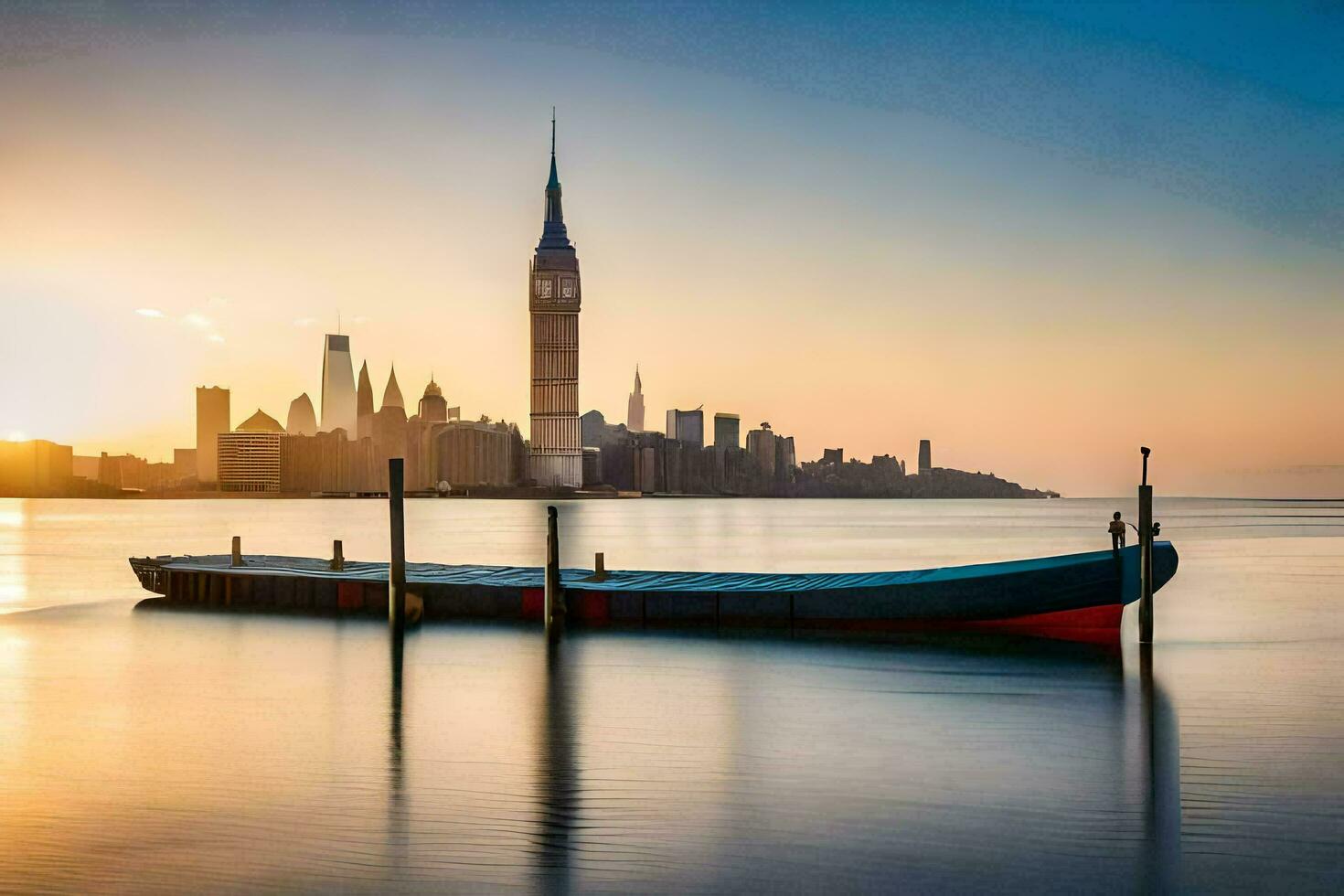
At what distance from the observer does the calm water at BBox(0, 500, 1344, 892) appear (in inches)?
414

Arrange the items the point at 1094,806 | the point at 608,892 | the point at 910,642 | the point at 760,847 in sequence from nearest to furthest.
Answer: the point at 608,892, the point at 760,847, the point at 1094,806, the point at 910,642

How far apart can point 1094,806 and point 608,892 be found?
20.8ft

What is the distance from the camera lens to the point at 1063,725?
17000mm

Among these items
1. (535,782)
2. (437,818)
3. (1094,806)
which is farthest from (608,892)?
(1094,806)

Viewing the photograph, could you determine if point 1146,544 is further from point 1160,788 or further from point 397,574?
point 397,574

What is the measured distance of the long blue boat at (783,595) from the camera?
2386 cm

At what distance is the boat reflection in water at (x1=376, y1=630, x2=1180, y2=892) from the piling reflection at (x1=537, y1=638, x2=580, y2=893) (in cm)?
4

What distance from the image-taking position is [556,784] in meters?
13.8

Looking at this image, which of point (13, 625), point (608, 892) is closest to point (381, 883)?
point (608, 892)

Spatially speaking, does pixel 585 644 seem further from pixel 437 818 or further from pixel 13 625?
pixel 13 625

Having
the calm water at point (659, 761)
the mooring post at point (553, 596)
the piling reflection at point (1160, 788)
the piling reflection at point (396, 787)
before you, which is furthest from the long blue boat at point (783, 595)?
the piling reflection at point (396, 787)

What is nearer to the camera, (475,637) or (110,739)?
(110,739)

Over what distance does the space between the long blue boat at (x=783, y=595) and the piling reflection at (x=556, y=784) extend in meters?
4.29

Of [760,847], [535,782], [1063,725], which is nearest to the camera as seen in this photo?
[760,847]
